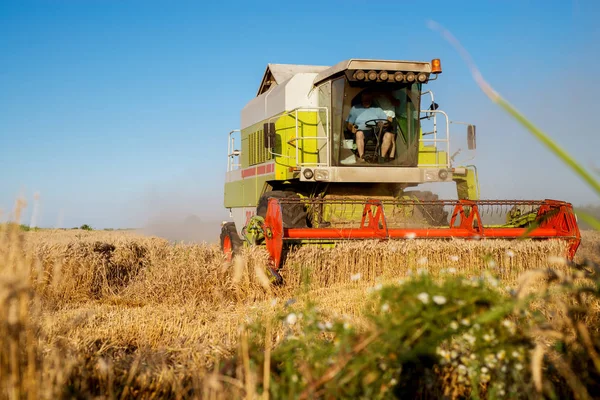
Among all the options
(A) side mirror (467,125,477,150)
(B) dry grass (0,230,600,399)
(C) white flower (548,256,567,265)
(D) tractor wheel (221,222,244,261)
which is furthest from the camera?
(D) tractor wheel (221,222,244,261)

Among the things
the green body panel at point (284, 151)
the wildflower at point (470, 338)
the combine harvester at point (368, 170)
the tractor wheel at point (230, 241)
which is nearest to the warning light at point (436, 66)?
the combine harvester at point (368, 170)

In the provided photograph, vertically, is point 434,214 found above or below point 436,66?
below

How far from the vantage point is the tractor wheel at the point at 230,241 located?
9556mm

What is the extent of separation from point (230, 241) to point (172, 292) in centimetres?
346

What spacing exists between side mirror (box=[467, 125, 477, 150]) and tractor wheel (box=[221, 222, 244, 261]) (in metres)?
3.53

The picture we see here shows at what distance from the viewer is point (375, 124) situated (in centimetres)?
845

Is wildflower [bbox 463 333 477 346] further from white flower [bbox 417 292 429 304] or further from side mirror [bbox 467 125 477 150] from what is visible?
side mirror [bbox 467 125 477 150]

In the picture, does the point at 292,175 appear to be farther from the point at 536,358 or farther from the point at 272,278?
the point at 536,358

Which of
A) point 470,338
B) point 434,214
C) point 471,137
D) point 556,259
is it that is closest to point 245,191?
point 434,214

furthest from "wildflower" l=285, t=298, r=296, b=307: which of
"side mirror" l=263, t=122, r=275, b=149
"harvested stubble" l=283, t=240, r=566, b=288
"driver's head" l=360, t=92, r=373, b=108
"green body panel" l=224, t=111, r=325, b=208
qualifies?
"driver's head" l=360, t=92, r=373, b=108

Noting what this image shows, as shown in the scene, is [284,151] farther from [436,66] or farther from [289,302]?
[289,302]

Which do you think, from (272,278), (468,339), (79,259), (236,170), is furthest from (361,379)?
(236,170)

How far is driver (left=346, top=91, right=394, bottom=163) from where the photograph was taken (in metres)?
8.40

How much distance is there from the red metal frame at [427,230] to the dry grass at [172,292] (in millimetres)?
151
